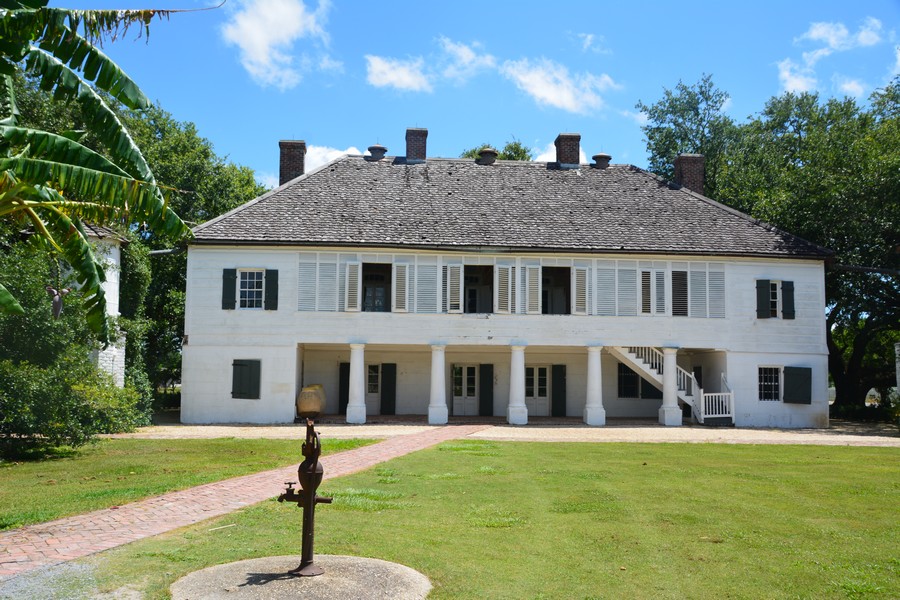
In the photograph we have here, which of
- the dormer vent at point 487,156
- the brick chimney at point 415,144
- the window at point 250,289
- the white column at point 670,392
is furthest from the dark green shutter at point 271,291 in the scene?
the white column at point 670,392

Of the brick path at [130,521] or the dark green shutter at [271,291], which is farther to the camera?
the dark green shutter at [271,291]

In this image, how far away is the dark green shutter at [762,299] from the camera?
94.3ft

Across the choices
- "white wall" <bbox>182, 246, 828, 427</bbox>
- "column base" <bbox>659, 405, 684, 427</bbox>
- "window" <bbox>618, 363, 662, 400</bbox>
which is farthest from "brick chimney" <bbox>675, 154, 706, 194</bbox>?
"column base" <bbox>659, 405, 684, 427</bbox>

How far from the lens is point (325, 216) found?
1131 inches

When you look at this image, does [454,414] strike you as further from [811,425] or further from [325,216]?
[811,425]

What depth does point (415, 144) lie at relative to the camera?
33.6 metres

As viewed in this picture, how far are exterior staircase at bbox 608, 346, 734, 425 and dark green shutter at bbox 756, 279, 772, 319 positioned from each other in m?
2.69

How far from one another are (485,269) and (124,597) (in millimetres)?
24918

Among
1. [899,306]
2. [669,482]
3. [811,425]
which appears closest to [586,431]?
[811,425]

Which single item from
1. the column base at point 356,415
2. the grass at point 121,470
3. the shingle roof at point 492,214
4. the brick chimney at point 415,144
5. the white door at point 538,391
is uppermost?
the brick chimney at point 415,144

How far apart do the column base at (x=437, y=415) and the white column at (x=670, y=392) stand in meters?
7.73

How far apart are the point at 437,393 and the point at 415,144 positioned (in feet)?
37.8

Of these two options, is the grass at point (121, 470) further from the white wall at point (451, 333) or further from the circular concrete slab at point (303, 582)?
the white wall at point (451, 333)

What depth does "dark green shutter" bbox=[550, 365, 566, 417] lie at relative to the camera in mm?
31641
